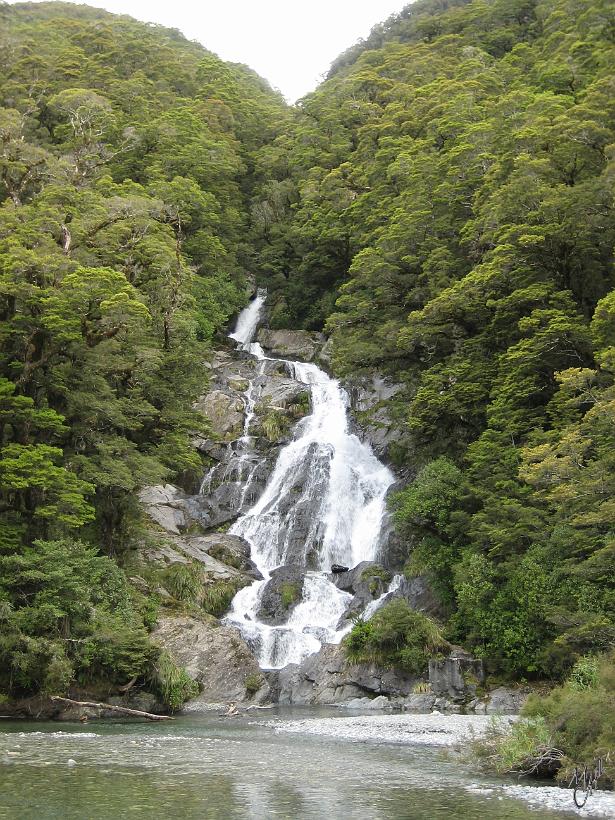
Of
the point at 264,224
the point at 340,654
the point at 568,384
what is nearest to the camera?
the point at 568,384

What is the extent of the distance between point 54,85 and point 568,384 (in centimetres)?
4004

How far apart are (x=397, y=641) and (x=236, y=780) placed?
12.2 m

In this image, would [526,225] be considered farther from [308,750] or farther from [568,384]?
[308,750]

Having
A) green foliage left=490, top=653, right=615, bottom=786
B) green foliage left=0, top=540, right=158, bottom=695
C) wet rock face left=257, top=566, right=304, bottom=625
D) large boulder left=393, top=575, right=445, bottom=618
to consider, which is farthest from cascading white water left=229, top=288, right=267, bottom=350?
green foliage left=490, top=653, right=615, bottom=786

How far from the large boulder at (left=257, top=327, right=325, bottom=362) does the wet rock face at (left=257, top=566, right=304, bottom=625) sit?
16.9m

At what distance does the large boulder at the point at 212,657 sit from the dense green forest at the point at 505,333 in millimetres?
6299

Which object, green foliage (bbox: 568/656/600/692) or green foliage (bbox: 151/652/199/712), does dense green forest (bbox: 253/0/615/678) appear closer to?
green foliage (bbox: 568/656/600/692)

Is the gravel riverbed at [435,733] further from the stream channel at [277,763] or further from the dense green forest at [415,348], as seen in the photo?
the dense green forest at [415,348]

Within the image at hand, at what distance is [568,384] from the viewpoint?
63.4ft

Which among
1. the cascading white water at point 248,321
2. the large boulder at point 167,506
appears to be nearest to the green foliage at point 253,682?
the large boulder at point 167,506

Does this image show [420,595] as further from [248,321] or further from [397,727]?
[248,321]

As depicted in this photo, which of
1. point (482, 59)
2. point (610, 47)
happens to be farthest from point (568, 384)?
point (482, 59)

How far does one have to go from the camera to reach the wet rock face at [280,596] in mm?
26234

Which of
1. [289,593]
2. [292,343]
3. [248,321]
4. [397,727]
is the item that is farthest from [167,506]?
[248,321]
